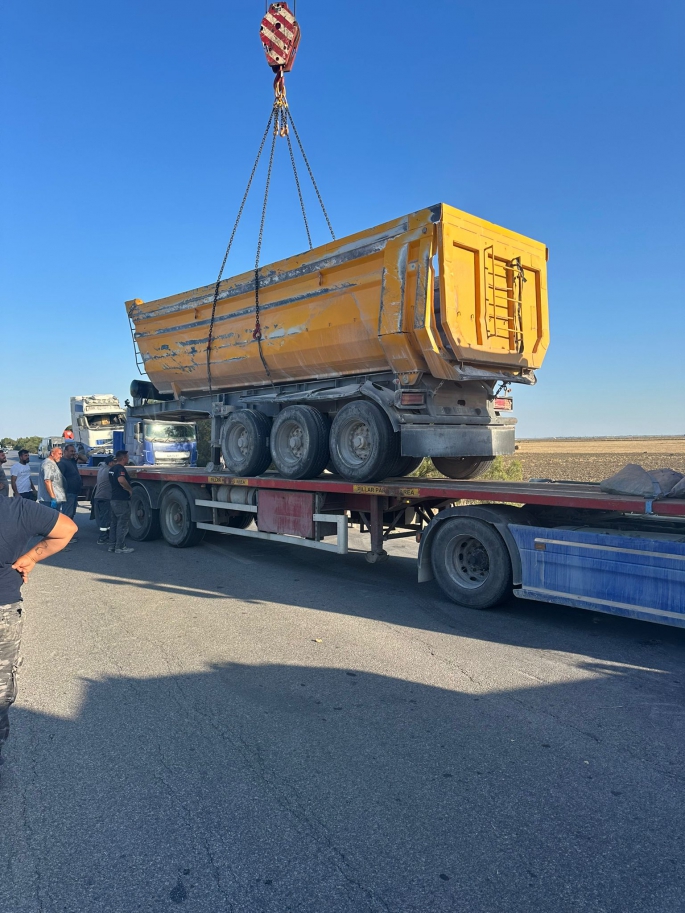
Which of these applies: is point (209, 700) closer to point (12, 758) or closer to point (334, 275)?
point (12, 758)

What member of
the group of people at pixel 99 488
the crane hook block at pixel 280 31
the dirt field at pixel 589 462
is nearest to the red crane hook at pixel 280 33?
the crane hook block at pixel 280 31

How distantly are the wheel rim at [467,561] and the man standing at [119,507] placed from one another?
5846mm

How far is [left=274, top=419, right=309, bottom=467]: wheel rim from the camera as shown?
907 cm

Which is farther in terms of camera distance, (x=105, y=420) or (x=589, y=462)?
(x=589, y=462)

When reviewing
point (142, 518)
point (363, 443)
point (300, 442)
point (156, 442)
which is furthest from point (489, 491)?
point (156, 442)

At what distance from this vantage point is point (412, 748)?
3.79m

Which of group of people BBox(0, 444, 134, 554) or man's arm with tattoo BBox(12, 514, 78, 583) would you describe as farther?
group of people BBox(0, 444, 134, 554)

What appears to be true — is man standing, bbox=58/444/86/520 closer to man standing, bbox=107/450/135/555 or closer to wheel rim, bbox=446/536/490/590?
man standing, bbox=107/450/135/555

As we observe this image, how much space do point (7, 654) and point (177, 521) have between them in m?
7.93

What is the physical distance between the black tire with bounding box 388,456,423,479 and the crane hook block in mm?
6474

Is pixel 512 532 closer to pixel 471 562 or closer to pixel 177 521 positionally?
pixel 471 562

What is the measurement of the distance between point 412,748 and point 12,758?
2270 mm

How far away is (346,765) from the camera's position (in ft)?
11.8

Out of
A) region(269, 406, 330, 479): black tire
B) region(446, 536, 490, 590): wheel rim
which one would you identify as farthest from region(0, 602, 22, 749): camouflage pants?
region(269, 406, 330, 479): black tire
